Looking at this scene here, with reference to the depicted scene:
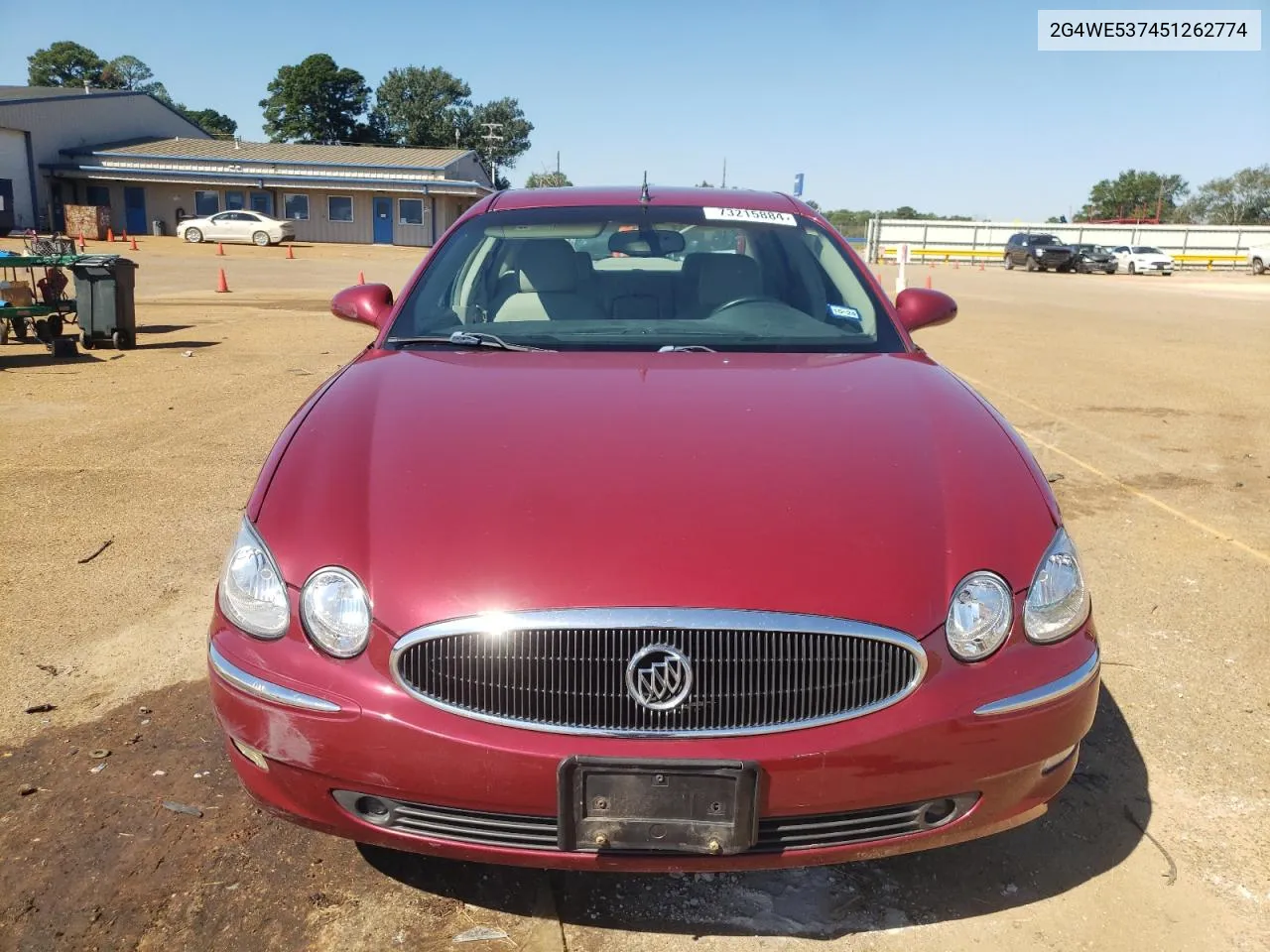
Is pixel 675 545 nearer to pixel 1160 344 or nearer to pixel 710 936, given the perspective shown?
pixel 710 936

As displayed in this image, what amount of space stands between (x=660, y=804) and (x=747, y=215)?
2574mm

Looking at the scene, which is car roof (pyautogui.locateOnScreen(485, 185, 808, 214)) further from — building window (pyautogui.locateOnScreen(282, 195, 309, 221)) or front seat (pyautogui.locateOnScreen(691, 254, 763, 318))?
building window (pyautogui.locateOnScreen(282, 195, 309, 221))

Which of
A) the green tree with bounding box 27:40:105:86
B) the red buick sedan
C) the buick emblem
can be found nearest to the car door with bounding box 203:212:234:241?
the red buick sedan

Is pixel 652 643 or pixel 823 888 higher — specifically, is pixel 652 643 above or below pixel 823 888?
above

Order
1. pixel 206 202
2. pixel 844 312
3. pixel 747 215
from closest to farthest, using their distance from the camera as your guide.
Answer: pixel 844 312
pixel 747 215
pixel 206 202

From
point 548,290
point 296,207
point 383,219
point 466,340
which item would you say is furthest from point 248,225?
point 466,340

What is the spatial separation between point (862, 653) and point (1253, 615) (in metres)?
2.92

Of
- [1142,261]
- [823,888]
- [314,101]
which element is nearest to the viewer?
[823,888]

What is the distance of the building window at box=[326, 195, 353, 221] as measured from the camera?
47.7 m

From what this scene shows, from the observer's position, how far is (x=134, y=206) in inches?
1860

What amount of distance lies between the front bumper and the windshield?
1.46m

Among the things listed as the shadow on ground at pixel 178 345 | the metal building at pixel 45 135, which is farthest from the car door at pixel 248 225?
the shadow on ground at pixel 178 345

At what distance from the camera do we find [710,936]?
2223 millimetres

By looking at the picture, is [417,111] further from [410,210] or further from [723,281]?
[723,281]
